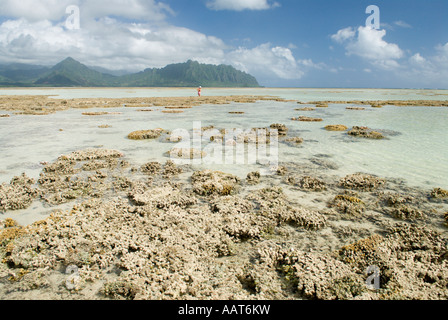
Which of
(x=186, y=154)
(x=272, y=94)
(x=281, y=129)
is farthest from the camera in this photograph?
(x=272, y=94)

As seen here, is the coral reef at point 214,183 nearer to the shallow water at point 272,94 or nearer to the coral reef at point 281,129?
the coral reef at point 281,129

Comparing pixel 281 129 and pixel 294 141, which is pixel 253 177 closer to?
pixel 294 141

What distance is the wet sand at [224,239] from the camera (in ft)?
12.5

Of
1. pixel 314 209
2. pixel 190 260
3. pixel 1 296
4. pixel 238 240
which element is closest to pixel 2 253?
pixel 1 296

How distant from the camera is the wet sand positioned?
3809mm

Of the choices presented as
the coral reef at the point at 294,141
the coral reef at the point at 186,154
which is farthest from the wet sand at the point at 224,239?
the coral reef at the point at 294,141

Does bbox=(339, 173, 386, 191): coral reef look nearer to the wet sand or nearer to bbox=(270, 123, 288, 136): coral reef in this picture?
the wet sand

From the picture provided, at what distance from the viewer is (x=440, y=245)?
187 inches

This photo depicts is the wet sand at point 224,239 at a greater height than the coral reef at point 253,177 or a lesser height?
lesser

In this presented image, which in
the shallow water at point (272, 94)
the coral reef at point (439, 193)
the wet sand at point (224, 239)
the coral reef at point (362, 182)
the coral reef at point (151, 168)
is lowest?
the wet sand at point (224, 239)

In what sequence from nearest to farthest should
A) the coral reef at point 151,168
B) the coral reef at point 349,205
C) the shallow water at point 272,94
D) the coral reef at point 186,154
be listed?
the coral reef at point 349,205
the coral reef at point 151,168
the coral reef at point 186,154
the shallow water at point 272,94

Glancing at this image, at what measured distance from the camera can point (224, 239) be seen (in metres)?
4.86

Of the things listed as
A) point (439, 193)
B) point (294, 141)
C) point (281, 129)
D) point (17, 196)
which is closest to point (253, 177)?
point (439, 193)

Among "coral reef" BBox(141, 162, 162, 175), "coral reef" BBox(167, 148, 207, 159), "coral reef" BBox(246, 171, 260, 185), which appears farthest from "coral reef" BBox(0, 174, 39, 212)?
"coral reef" BBox(246, 171, 260, 185)
